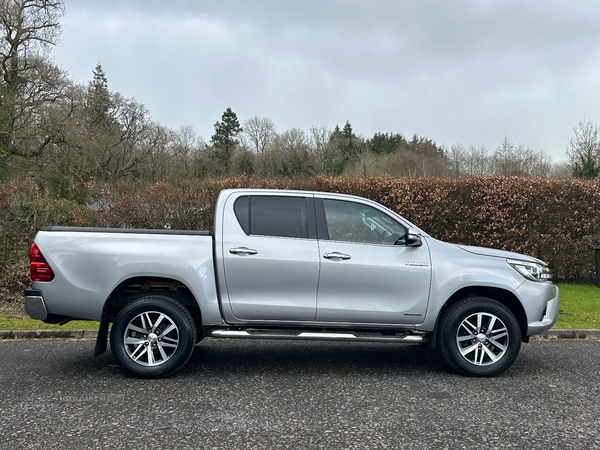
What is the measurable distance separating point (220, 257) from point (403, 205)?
7.46 metres

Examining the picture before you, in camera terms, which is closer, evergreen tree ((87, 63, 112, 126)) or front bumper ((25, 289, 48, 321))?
front bumper ((25, 289, 48, 321))

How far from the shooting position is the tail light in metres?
5.20

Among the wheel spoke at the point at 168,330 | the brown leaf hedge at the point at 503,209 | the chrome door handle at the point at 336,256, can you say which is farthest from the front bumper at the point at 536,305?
the brown leaf hedge at the point at 503,209

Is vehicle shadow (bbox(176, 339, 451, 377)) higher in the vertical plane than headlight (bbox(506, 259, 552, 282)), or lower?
lower

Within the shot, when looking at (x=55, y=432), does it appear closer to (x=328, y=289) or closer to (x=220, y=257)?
(x=220, y=257)

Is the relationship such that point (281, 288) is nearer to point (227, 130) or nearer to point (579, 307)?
point (579, 307)

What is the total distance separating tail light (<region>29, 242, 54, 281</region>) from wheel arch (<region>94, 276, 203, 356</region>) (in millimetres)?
649

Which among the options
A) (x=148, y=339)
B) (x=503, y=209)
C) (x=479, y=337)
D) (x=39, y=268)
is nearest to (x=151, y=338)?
(x=148, y=339)

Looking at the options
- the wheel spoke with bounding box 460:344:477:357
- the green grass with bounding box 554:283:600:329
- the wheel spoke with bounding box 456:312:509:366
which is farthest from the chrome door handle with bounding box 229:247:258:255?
the green grass with bounding box 554:283:600:329

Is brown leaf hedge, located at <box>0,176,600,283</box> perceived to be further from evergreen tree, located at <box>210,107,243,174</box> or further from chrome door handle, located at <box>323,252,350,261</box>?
evergreen tree, located at <box>210,107,243,174</box>

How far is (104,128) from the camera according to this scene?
33.0m

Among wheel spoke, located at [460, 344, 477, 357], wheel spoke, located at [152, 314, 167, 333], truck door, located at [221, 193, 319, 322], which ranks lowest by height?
wheel spoke, located at [460, 344, 477, 357]

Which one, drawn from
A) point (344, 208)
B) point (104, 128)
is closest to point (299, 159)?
point (104, 128)

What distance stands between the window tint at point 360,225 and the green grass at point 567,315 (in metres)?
4.02
